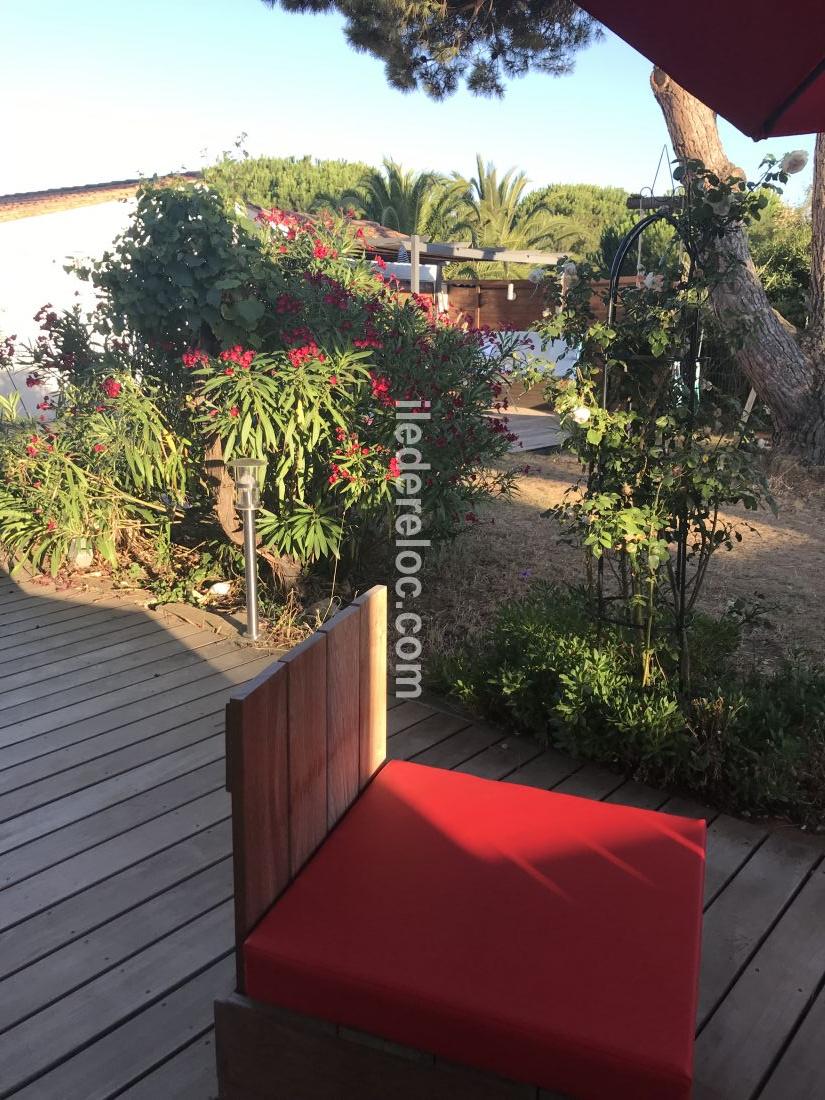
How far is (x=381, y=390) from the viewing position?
369 cm

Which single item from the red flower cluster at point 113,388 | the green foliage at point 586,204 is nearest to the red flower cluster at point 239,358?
the red flower cluster at point 113,388

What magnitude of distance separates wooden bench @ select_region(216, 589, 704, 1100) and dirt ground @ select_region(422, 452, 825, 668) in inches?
70.2

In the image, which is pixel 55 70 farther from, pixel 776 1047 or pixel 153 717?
pixel 776 1047

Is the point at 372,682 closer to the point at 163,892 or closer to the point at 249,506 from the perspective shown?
the point at 163,892

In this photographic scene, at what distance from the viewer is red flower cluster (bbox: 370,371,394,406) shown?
3.69 metres

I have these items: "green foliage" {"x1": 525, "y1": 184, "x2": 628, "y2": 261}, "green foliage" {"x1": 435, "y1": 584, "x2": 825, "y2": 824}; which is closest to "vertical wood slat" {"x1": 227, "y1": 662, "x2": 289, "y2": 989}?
"green foliage" {"x1": 435, "y1": 584, "x2": 825, "y2": 824}

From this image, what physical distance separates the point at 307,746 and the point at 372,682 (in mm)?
400

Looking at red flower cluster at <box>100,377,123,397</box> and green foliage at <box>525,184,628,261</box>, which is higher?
green foliage at <box>525,184,628,261</box>

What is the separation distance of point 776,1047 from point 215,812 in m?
1.45

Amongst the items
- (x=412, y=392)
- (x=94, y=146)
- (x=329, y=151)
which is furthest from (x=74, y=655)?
(x=329, y=151)

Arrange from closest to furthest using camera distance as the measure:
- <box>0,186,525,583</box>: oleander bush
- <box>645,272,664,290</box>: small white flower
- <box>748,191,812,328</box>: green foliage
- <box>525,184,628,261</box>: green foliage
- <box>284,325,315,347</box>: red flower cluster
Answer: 1. <box>645,272,664,290</box>: small white flower
2. <box>0,186,525,583</box>: oleander bush
3. <box>284,325,315,347</box>: red flower cluster
4. <box>748,191,812,328</box>: green foliage
5. <box>525,184,628,261</box>: green foliage

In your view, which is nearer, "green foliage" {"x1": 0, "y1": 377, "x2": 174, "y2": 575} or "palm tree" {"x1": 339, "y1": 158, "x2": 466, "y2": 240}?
"green foliage" {"x1": 0, "y1": 377, "x2": 174, "y2": 575}

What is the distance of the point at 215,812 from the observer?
238cm

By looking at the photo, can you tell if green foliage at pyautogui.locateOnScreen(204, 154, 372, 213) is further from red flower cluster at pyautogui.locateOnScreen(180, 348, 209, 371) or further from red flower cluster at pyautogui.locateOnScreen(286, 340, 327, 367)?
red flower cluster at pyautogui.locateOnScreen(286, 340, 327, 367)
